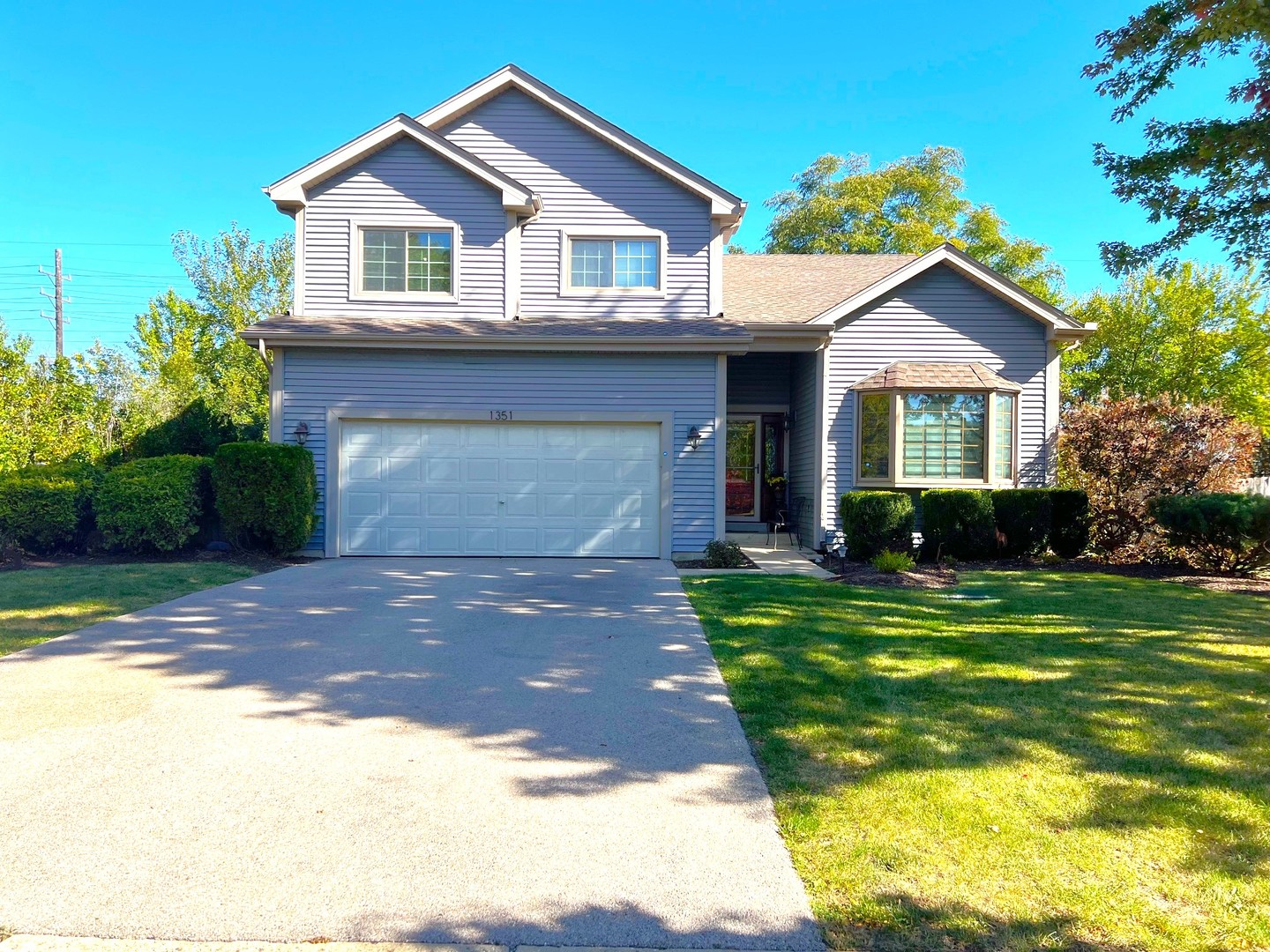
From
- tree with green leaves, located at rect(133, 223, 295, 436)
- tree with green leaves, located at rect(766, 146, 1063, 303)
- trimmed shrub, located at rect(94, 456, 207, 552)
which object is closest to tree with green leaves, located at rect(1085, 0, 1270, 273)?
trimmed shrub, located at rect(94, 456, 207, 552)

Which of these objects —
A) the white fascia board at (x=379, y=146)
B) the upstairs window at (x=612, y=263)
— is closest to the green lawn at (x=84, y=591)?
the white fascia board at (x=379, y=146)

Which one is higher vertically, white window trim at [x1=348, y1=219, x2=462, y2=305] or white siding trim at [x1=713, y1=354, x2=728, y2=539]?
white window trim at [x1=348, y1=219, x2=462, y2=305]

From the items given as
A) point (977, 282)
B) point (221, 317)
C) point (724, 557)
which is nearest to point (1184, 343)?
point (977, 282)

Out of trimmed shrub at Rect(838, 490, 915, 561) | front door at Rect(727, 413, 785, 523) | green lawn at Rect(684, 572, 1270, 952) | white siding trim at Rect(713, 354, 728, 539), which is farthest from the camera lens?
front door at Rect(727, 413, 785, 523)

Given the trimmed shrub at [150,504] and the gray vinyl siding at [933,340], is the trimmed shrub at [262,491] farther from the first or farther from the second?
the gray vinyl siding at [933,340]

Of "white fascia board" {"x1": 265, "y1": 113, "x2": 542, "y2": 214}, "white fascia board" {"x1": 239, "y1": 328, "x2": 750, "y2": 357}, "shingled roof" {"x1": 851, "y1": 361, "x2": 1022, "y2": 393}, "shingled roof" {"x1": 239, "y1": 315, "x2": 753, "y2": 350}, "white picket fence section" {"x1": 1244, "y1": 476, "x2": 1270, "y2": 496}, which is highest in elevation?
"white fascia board" {"x1": 265, "y1": 113, "x2": 542, "y2": 214}

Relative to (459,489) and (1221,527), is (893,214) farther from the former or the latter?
(459,489)

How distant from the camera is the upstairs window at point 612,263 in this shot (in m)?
13.6

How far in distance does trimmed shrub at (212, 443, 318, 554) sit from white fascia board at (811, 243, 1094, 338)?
345 inches

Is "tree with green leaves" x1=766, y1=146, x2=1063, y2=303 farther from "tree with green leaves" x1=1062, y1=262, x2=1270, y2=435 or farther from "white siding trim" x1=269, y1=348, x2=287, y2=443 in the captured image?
"white siding trim" x1=269, y1=348, x2=287, y2=443

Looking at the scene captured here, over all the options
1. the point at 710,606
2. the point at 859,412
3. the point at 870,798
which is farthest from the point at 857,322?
the point at 870,798

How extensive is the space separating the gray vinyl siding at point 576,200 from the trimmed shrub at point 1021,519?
5.60 meters

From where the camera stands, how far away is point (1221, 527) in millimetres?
10812

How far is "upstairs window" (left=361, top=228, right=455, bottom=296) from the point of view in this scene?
1323 cm
